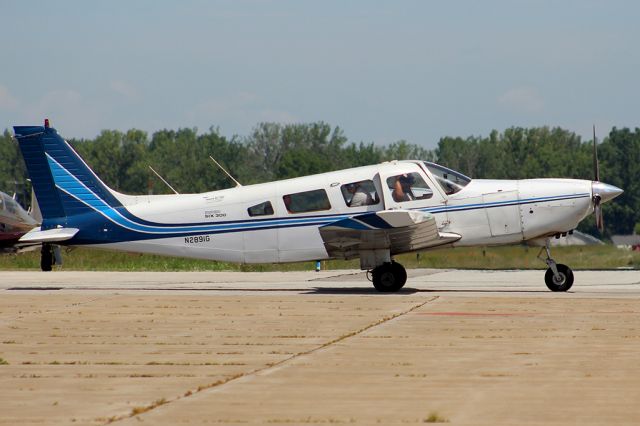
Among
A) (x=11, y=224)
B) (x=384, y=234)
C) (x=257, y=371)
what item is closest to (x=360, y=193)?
(x=384, y=234)

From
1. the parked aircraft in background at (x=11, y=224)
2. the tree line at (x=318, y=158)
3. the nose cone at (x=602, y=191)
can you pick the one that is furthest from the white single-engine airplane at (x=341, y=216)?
the tree line at (x=318, y=158)

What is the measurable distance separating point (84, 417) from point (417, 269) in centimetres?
2171

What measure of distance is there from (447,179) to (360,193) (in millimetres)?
1487

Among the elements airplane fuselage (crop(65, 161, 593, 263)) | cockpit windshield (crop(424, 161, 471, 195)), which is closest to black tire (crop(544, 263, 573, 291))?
airplane fuselage (crop(65, 161, 593, 263))

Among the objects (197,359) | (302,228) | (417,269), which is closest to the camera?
(197,359)

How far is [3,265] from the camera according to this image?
32562 mm

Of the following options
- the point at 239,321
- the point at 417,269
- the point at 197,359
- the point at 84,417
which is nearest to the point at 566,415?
the point at 84,417

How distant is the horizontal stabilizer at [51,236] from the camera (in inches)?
779

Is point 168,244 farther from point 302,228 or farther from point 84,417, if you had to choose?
point 84,417

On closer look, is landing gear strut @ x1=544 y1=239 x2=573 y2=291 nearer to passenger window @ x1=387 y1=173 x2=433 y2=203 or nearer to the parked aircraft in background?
passenger window @ x1=387 y1=173 x2=433 y2=203

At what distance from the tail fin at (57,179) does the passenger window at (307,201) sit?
3.21 m

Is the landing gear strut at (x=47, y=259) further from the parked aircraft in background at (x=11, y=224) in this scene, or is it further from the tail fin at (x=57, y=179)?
the tail fin at (x=57, y=179)

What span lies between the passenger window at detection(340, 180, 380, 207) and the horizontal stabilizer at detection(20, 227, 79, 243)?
4.91m

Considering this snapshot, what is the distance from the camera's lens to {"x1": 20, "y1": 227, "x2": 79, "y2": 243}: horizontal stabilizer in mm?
19797
